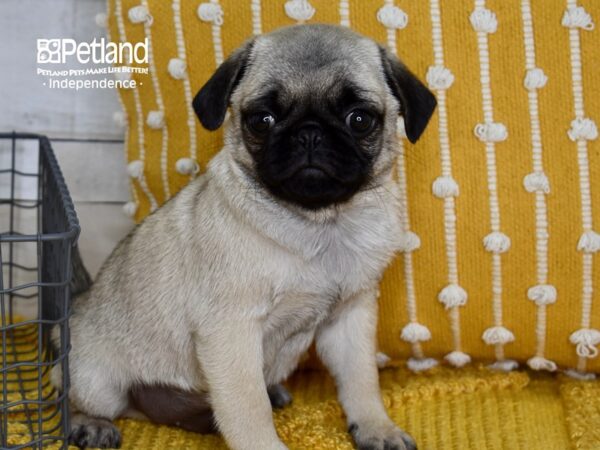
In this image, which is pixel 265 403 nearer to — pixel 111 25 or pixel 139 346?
pixel 139 346

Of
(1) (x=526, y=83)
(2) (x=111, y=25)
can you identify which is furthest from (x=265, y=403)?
(2) (x=111, y=25)

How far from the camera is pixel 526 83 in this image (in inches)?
60.4

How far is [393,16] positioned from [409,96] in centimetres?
27

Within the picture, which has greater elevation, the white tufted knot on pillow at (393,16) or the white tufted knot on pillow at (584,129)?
the white tufted knot on pillow at (393,16)

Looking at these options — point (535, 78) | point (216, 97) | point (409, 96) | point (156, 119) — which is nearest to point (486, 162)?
point (535, 78)

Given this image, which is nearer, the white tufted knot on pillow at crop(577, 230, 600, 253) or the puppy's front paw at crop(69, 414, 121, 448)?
the puppy's front paw at crop(69, 414, 121, 448)

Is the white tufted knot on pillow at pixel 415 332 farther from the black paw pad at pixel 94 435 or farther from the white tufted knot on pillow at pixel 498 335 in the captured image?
the black paw pad at pixel 94 435

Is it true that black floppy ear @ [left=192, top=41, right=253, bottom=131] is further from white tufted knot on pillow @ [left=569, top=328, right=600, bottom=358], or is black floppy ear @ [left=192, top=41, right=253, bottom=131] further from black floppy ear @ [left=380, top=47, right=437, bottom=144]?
white tufted knot on pillow @ [left=569, top=328, right=600, bottom=358]

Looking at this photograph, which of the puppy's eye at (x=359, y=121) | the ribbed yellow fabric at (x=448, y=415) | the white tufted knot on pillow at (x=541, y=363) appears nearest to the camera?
the puppy's eye at (x=359, y=121)

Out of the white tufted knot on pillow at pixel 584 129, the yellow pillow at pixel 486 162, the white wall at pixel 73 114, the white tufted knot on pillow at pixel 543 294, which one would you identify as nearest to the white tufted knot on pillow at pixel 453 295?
the yellow pillow at pixel 486 162

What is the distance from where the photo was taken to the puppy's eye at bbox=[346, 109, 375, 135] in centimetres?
131

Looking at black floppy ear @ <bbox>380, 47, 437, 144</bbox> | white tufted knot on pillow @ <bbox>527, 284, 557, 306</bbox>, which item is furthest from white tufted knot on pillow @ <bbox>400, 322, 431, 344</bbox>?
black floppy ear @ <bbox>380, 47, 437, 144</bbox>

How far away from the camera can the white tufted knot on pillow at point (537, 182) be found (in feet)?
5.07

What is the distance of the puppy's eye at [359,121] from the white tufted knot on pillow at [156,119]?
556mm
